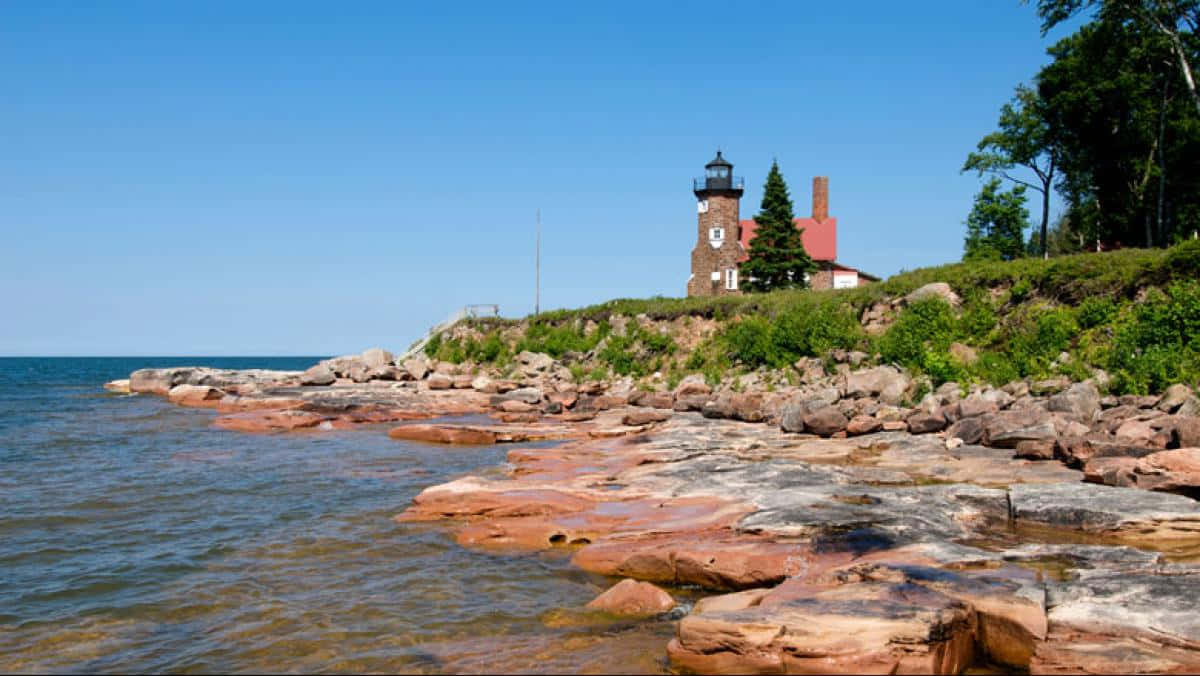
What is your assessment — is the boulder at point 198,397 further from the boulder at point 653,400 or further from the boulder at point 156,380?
the boulder at point 653,400

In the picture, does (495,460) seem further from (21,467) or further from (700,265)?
(700,265)

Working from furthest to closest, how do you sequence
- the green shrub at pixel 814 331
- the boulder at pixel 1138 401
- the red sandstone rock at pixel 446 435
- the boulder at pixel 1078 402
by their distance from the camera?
the green shrub at pixel 814 331 < the red sandstone rock at pixel 446 435 < the boulder at pixel 1078 402 < the boulder at pixel 1138 401

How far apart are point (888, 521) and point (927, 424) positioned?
8.68m

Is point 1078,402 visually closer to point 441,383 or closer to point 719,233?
point 441,383

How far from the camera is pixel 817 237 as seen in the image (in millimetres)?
60656

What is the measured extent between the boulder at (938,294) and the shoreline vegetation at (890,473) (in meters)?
0.10

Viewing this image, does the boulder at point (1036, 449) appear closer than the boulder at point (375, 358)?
Yes

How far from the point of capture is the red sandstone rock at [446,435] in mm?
20547

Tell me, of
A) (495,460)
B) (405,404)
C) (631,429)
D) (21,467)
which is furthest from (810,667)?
(405,404)

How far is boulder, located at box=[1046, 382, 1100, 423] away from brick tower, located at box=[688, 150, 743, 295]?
1569 inches

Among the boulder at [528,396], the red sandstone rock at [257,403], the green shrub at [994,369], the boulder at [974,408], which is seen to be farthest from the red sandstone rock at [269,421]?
the green shrub at [994,369]

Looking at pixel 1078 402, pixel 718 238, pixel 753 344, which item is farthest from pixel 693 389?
pixel 718 238

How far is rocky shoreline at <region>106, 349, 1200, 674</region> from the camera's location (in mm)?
5523

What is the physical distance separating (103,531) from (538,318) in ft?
120
